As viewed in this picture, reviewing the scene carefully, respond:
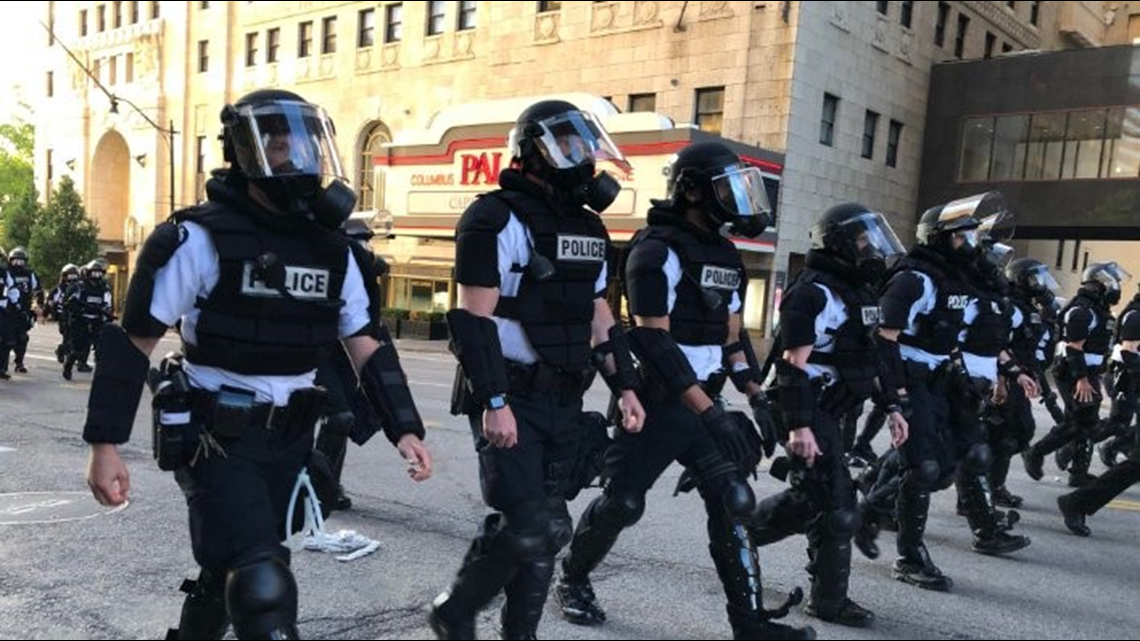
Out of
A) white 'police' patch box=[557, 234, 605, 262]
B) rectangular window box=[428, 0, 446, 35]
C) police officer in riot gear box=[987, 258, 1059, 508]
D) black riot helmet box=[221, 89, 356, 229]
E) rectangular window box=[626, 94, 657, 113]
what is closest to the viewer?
black riot helmet box=[221, 89, 356, 229]

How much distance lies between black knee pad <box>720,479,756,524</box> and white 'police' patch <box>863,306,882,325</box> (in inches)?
44.0

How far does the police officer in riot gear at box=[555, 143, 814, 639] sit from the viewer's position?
339 centimetres

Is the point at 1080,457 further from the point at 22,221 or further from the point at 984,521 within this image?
the point at 22,221

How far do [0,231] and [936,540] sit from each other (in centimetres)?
5030

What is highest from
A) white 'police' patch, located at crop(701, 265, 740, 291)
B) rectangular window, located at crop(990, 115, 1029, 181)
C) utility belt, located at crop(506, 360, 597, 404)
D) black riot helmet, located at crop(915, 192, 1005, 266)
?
rectangular window, located at crop(990, 115, 1029, 181)

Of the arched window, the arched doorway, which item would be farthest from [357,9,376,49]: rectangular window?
the arched doorway

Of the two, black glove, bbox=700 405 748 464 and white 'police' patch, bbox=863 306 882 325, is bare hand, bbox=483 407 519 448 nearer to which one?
black glove, bbox=700 405 748 464

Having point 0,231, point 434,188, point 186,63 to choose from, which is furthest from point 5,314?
point 0,231

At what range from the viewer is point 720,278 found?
3711mm

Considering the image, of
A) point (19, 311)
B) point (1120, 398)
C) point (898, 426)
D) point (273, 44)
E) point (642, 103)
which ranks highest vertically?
point (273, 44)

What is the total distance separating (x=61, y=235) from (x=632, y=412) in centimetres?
3848

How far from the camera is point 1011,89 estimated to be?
25141mm

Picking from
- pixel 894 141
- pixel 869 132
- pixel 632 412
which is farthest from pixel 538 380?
pixel 894 141

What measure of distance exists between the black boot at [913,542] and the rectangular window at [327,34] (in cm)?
3107
